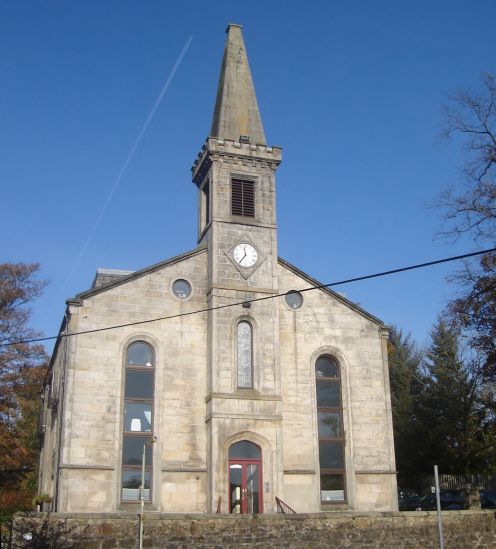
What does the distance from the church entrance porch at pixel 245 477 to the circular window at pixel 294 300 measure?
260 inches

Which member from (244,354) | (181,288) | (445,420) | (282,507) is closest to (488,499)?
(445,420)

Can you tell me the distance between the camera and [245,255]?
108 ft

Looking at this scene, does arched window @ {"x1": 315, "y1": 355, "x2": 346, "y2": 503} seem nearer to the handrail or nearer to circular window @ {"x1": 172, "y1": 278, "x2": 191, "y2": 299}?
the handrail

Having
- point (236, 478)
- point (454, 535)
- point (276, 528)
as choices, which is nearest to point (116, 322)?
point (236, 478)

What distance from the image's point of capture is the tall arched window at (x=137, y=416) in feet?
95.7

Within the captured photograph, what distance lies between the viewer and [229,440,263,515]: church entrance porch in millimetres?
29531

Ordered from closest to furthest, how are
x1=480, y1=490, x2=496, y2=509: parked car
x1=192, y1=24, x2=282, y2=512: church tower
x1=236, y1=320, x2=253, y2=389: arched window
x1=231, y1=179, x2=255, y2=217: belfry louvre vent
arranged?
x1=192, y1=24, x2=282, y2=512: church tower < x1=236, y1=320, x2=253, y2=389: arched window < x1=231, y1=179, x2=255, y2=217: belfry louvre vent < x1=480, y1=490, x2=496, y2=509: parked car

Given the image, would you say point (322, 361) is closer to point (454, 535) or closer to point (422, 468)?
point (454, 535)

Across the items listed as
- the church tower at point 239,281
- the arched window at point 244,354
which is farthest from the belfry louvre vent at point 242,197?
the arched window at point 244,354

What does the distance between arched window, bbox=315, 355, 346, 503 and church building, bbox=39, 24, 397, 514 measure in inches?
2.2

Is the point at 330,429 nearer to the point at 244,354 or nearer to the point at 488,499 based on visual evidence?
the point at 244,354

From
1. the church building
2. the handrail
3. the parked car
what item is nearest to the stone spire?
the church building

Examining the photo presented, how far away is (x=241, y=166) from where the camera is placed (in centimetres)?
3441

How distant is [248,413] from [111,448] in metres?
5.59
